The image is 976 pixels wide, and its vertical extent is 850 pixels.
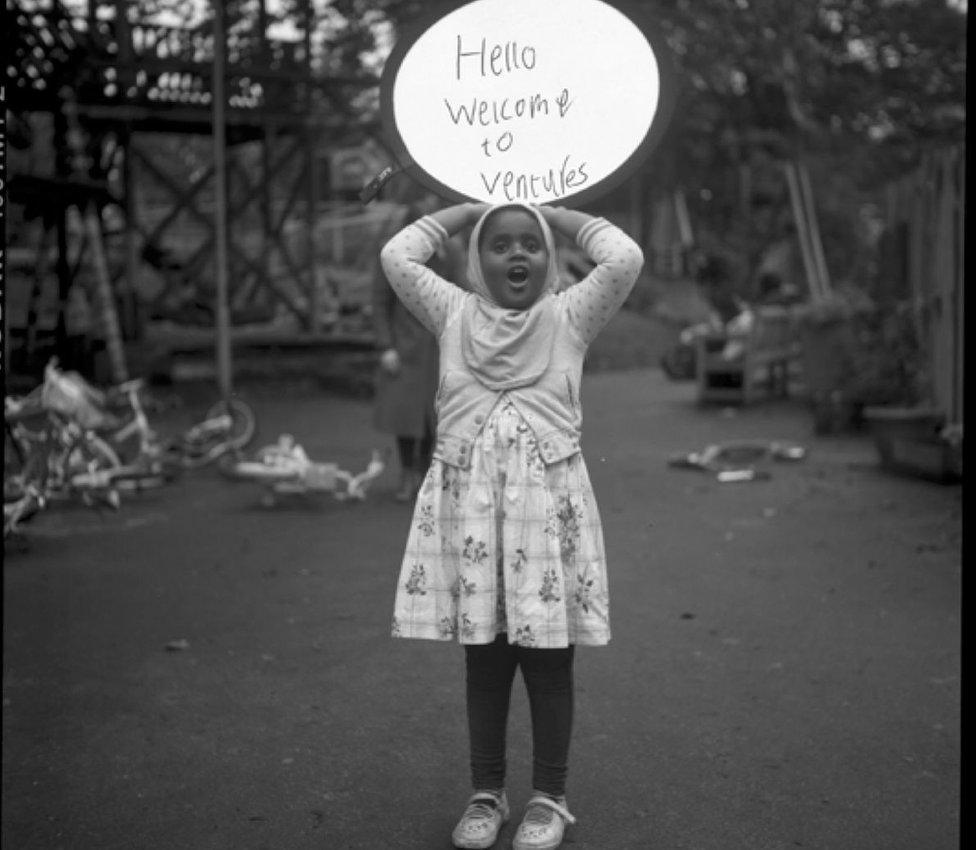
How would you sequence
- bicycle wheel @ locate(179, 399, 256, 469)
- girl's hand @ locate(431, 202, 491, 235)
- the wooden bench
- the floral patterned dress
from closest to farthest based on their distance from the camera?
the floral patterned dress
girl's hand @ locate(431, 202, 491, 235)
bicycle wheel @ locate(179, 399, 256, 469)
the wooden bench

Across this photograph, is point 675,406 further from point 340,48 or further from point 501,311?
point 501,311

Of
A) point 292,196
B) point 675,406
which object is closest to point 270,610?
point 675,406

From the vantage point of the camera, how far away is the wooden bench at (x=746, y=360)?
14.5 metres

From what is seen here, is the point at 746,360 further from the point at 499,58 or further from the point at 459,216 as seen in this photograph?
the point at 499,58

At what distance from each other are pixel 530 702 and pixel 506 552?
43cm

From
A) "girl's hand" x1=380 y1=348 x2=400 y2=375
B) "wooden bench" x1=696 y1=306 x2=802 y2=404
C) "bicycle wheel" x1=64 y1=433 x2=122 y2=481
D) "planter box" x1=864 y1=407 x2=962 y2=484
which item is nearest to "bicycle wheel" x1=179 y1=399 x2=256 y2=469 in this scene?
"bicycle wheel" x1=64 y1=433 x2=122 y2=481

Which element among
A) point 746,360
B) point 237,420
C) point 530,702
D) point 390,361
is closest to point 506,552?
point 530,702

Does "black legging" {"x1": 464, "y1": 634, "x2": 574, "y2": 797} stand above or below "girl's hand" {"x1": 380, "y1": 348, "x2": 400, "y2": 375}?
below

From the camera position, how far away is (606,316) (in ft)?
11.5

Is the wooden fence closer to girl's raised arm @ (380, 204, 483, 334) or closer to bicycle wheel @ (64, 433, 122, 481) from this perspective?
bicycle wheel @ (64, 433, 122, 481)

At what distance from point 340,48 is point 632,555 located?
10370mm

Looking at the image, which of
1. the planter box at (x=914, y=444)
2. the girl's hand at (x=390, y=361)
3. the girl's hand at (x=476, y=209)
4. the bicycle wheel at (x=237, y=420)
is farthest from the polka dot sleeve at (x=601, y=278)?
the bicycle wheel at (x=237, y=420)

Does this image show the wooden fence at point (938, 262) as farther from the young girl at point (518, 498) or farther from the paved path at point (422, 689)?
the young girl at point (518, 498)

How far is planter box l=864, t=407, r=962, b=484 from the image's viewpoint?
29.6 ft
